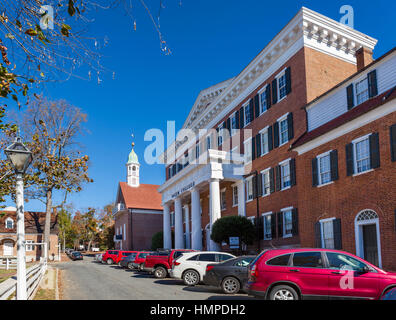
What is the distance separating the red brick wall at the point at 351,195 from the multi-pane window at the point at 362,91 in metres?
2.21

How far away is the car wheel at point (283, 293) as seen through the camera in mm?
11000

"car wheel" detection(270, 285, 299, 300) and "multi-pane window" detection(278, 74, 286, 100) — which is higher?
"multi-pane window" detection(278, 74, 286, 100)

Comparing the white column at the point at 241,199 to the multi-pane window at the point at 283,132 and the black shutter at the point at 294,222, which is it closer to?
the multi-pane window at the point at 283,132

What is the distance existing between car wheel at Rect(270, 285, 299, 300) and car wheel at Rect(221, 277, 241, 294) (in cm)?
493

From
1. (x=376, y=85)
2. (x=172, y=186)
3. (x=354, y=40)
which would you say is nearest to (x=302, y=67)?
(x=354, y=40)

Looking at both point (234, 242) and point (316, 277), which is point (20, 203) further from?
point (234, 242)

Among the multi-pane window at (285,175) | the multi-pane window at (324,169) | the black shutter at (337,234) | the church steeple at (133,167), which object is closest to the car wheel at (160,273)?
the black shutter at (337,234)

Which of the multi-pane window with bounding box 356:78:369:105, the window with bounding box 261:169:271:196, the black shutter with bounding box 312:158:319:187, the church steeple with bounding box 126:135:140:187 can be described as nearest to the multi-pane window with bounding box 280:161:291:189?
the window with bounding box 261:169:271:196

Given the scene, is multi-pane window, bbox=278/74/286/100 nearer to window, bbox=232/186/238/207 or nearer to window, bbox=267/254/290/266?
window, bbox=232/186/238/207

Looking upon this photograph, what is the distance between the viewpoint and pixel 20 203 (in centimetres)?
863

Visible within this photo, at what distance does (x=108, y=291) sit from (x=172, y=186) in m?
28.7

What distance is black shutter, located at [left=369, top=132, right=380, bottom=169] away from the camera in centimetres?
1777

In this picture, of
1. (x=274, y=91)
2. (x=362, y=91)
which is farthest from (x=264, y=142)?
(x=362, y=91)

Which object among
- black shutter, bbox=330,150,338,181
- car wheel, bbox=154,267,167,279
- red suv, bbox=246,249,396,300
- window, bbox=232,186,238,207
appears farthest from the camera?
window, bbox=232,186,238,207
